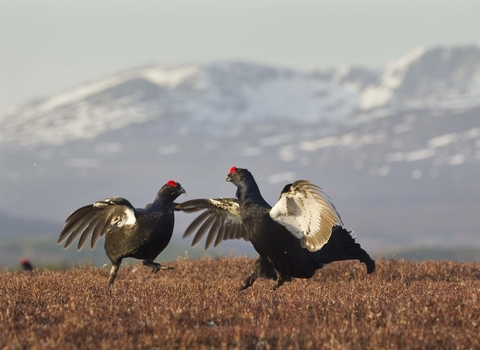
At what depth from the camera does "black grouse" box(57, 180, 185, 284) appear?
11.7 metres

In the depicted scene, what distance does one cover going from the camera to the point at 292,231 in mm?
10984

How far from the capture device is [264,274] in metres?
11.6

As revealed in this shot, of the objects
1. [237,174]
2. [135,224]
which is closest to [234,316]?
[237,174]

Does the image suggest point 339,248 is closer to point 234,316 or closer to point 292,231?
point 292,231

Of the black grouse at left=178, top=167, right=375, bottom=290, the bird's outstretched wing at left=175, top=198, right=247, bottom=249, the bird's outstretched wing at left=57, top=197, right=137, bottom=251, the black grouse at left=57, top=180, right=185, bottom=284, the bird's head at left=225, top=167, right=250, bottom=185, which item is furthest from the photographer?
the bird's outstretched wing at left=175, top=198, right=247, bottom=249

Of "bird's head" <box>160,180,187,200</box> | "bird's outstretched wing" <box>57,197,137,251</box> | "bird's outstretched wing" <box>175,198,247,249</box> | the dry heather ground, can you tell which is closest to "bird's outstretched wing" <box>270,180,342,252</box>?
the dry heather ground

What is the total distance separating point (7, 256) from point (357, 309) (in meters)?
97.3

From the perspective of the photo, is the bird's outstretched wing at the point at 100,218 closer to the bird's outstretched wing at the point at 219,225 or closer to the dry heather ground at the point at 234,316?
the dry heather ground at the point at 234,316

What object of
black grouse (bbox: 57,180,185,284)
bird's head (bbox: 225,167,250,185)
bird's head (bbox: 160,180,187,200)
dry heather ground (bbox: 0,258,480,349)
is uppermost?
bird's head (bbox: 225,167,250,185)

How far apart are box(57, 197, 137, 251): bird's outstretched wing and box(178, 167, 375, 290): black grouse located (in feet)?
5.48

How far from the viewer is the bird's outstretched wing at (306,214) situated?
10320 mm

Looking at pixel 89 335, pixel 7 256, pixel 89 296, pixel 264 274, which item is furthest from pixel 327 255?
pixel 7 256

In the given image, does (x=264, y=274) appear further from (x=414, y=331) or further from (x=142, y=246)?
(x=414, y=331)

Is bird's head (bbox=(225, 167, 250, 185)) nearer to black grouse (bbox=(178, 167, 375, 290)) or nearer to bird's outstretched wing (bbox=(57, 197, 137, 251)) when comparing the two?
black grouse (bbox=(178, 167, 375, 290))
